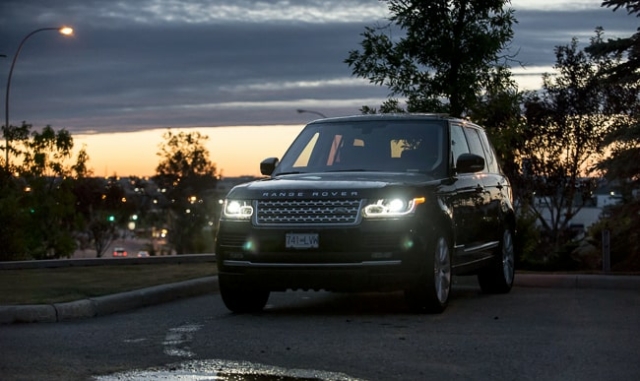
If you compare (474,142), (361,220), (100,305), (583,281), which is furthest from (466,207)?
(100,305)

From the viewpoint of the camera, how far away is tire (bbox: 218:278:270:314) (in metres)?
11.5

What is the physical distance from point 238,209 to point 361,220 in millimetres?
1292

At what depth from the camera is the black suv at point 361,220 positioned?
10930mm

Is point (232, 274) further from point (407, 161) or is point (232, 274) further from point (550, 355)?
point (550, 355)

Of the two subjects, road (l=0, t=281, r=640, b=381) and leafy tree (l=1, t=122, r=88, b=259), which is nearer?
road (l=0, t=281, r=640, b=381)

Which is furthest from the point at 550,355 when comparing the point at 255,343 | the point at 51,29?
the point at 51,29

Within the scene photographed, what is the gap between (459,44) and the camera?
19984 millimetres

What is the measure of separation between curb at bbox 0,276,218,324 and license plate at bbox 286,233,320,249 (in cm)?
211

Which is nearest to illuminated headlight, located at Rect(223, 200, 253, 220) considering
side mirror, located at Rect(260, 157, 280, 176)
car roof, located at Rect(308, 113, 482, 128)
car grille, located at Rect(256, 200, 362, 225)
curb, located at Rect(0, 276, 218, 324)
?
car grille, located at Rect(256, 200, 362, 225)

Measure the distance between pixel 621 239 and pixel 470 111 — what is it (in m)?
3.60

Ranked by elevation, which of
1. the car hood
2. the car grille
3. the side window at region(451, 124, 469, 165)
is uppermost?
the side window at region(451, 124, 469, 165)

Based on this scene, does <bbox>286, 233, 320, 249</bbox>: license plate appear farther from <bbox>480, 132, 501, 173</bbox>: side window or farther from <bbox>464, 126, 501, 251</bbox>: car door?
<bbox>480, 132, 501, 173</bbox>: side window

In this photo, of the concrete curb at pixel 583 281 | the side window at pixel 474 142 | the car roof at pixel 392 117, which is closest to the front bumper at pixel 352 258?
the car roof at pixel 392 117

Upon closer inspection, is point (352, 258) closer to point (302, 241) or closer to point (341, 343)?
point (302, 241)
